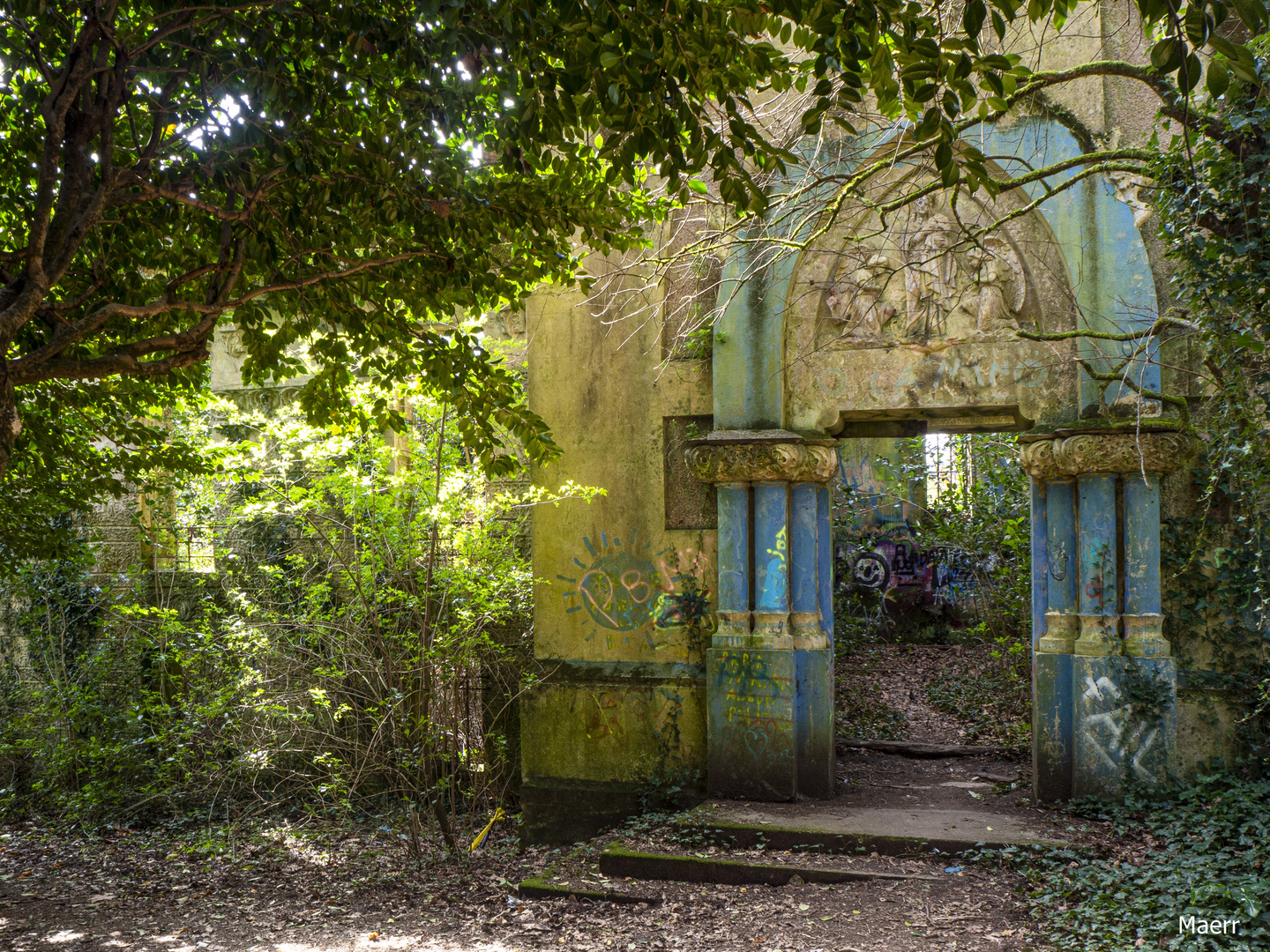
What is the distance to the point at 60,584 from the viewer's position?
1028 cm

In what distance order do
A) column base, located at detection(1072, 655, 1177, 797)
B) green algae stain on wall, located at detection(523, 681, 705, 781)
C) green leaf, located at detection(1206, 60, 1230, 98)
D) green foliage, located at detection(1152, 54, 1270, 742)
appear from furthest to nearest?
1. green algae stain on wall, located at detection(523, 681, 705, 781)
2. column base, located at detection(1072, 655, 1177, 797)
3. green foliage, located at detection(1152, 54, 1270, 742)
4. green leaf, located at detection(1206, 60, 1230, 98)

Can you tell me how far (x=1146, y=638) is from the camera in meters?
5.88

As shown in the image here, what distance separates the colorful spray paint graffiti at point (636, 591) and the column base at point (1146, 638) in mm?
2797

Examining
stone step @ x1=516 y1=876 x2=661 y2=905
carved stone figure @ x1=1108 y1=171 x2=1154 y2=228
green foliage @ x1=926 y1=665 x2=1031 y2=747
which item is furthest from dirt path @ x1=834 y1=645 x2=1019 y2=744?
carved stone figure @ x1=1108 y1=171 x2=1154 y2=228

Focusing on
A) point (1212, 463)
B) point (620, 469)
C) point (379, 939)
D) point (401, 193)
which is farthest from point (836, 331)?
point (379, 939)

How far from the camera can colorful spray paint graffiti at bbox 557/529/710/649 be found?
6887 millimetres

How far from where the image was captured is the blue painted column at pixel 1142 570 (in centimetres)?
588

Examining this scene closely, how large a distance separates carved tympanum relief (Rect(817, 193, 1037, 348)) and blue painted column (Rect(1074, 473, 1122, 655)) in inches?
47.9

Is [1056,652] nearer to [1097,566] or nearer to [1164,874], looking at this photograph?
[1097,566]

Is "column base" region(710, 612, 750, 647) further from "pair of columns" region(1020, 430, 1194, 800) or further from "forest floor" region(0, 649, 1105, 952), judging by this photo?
"pair of columns" region(1020, 430, 1194, 800)

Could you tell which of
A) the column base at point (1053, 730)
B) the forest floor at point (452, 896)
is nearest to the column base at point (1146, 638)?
the column base at point (1053, 730)

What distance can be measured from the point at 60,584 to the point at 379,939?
23.6 ft

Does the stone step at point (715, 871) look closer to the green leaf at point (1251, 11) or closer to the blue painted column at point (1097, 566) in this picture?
the blue painted column at point (1097, 566)

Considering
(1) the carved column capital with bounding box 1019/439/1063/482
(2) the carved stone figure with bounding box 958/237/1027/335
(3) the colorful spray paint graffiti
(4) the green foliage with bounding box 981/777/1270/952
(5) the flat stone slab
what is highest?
(2) the carved stone figure with bounding box 958/237/1027/335
